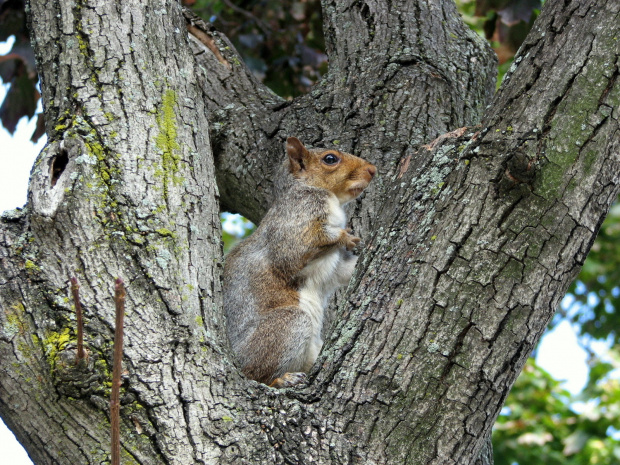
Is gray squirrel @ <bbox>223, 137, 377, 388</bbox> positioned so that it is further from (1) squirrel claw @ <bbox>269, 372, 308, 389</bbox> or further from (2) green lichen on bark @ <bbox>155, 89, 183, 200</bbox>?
(2) green lichen on bark @ <bbox>155, 89, 183, 200</bbox>

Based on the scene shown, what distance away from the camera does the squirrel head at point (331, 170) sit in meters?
3.78

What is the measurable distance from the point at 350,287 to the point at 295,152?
1.67 m

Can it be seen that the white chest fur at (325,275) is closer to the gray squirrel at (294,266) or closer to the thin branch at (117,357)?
the gray squirrel at (294,266)

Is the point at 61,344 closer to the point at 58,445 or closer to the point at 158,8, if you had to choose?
the point at 58,445

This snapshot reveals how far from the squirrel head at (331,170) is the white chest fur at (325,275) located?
128mm

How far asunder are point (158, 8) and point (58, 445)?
5.53 feet

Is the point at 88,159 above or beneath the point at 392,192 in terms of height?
beneath

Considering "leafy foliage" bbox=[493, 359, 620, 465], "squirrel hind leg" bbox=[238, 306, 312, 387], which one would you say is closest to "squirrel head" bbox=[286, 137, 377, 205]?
"squirrel hind leg" bbox=[238, 306, 312, 387]

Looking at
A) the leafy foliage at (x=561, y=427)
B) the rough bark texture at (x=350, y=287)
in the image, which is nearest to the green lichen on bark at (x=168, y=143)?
the rough bark texture at (x=350, y=287)

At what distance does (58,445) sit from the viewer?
2.05m

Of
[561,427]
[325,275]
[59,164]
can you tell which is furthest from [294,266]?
[561,427]

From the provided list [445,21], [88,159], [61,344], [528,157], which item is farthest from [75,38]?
[445,21]

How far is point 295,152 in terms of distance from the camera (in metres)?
3.94

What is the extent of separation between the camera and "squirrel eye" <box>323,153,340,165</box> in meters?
3.92
